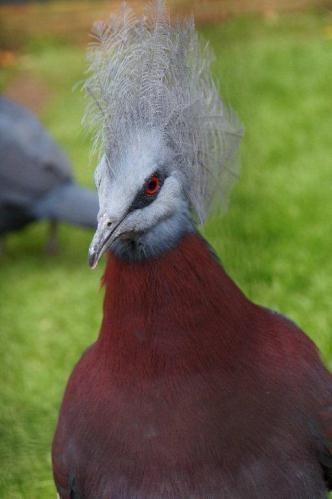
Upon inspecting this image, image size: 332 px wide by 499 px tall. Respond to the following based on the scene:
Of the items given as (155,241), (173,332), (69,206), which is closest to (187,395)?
(173,332)

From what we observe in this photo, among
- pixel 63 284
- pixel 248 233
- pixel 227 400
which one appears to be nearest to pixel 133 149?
pixel 227 400

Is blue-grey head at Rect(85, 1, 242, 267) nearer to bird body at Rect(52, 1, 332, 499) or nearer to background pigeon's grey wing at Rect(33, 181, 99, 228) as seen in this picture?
bird body at Rect(52, 1, 332, 499)

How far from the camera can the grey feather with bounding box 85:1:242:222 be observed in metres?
1.89

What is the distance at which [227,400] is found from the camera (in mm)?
1938

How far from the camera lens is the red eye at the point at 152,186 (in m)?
1.81

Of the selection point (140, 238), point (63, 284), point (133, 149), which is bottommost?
point (63, 284)

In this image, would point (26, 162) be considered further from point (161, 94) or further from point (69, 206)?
point (161, 94)

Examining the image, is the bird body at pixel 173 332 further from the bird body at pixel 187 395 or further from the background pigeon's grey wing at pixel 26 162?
the background pigeon's grey wing at pixel 26 162

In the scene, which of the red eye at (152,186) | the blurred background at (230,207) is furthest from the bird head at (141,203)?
the blurred background at (230,207)

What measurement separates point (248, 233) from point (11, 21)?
3156 millimetres

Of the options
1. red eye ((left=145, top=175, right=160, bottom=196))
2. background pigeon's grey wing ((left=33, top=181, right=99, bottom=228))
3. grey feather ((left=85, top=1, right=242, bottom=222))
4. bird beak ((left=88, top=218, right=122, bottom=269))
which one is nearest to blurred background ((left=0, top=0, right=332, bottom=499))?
grey feather ((left=85, top=1, right=242, bottom=222))

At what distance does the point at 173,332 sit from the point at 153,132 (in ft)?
1.33

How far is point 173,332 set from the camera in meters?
1.90

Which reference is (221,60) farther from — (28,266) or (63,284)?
(28,266)
